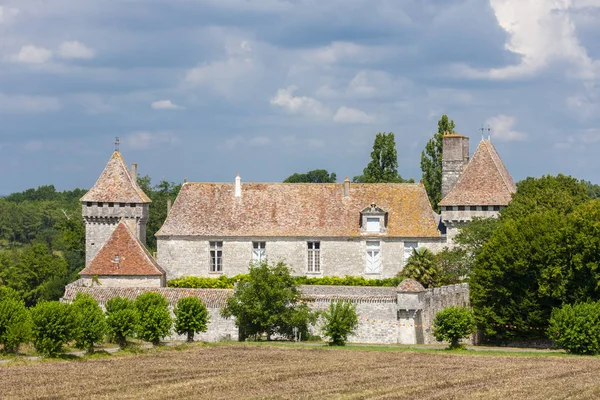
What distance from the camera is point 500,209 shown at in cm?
6109

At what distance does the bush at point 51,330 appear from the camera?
126 ft

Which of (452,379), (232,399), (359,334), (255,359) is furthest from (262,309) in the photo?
(232,399)

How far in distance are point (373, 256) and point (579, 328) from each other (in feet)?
67.1

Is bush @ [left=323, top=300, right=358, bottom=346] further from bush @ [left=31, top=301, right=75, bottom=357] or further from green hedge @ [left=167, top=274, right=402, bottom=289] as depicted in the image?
green hedge @ [left=167, top=274, right=402, bottom=289]

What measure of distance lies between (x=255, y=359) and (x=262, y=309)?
941 cm

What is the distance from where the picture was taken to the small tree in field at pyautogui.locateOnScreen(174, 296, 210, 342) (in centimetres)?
4600

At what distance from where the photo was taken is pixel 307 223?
61.8 metres

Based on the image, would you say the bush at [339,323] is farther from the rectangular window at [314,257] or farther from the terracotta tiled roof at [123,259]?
the rectangular window at [314,257]

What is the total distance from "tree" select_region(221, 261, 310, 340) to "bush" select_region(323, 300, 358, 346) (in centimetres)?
255

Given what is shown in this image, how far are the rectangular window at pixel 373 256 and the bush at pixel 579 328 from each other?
18.5 m

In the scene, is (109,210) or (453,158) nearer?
(109,210)

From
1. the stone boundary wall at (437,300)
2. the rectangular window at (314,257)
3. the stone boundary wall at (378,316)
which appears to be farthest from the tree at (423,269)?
the rectangular window at (314,257)

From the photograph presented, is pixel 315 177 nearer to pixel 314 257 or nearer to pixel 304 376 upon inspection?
pixel 314 257

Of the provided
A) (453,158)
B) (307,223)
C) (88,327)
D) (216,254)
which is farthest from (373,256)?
(88,327)
